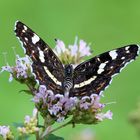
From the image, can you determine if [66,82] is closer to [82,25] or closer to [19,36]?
[19,36]

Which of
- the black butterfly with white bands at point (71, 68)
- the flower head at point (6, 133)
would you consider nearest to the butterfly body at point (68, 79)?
the black butterfly with white bands at point (71, 68)

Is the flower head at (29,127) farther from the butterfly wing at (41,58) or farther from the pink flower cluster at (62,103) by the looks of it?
the butterfly wing at (41,58)

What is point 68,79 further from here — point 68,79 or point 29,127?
point 29,127

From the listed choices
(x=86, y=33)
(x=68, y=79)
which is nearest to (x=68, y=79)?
(x=68, y=79)

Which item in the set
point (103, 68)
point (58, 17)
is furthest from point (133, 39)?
point (103, 68)

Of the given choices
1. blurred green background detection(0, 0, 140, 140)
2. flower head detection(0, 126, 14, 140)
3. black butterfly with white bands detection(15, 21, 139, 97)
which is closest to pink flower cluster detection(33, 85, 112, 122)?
black butterfly with white bands detection(15, 21, 139, 97)
